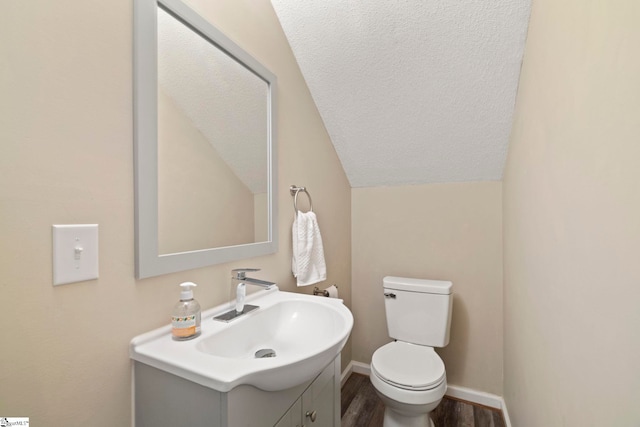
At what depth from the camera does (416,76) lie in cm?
154

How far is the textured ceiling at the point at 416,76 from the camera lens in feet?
4.30

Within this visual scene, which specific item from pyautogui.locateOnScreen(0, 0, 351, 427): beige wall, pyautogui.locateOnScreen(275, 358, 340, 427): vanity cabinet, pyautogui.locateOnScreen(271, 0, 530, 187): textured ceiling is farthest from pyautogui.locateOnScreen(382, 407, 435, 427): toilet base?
pyautogui.locateOnScreen(271, 0, 530, 187): textured ceiling

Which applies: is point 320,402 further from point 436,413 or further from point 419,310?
point 436,413

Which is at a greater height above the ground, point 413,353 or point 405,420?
point 413,353

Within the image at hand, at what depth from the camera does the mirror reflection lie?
881mm

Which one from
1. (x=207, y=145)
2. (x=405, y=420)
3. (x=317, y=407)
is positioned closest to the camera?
(x=317, y=407)

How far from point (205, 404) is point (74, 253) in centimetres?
46

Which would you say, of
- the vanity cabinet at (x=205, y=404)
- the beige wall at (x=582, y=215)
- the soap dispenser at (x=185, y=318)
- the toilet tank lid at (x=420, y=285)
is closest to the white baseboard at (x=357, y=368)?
the toilet tank lid at (x=420, y=285)

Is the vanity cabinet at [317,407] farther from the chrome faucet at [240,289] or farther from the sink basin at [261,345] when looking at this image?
the chrome faucet at [240,289]

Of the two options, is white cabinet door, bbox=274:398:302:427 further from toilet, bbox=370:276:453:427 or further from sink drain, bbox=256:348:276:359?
toilet, bbox=370:276:453:427

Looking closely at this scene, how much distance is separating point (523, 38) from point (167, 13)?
57.4 inches

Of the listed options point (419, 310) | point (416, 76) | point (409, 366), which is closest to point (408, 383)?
point (409, 366)

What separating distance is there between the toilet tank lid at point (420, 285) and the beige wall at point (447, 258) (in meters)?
0.17

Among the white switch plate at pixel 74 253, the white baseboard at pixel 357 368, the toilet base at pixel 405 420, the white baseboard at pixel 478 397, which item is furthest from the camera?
the white baseboard at pixel 357 368
